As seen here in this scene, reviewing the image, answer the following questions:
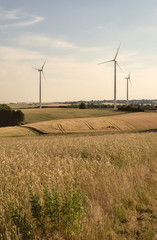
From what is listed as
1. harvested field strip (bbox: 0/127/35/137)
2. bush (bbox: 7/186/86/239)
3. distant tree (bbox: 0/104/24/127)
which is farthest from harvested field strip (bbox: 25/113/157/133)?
bush (bbox: 7/186/86/239)

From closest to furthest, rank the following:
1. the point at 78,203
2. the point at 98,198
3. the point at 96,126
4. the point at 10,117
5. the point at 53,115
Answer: the point at 78,203 < the point at 98,198 < the point at 96,126 < the point at 10,117 < the point at 53,115

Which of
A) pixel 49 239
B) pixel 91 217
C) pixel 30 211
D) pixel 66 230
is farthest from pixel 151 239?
pixel 30 211

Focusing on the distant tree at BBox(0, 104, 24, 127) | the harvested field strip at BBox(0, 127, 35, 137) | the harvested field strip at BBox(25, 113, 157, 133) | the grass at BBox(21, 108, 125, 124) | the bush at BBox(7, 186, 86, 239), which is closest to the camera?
the bush at BBox(7, 186, 86, 239)

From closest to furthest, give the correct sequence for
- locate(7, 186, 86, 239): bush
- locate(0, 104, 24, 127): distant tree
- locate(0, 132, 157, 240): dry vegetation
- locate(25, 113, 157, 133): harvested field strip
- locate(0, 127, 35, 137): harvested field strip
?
locate(7, 186, 86, 239): bush < locate(0, 132, 157, 240): dry vegetation < locate(0, 127, 35, 137): harvested field strip < locate(25, 113, 157, 133): harvested field strip < locate(0, 104, 24, 127): distant tree

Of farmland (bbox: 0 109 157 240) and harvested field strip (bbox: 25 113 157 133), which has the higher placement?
farmland (bbox: 0 109 157 240)

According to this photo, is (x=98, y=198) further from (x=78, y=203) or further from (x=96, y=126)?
(x=96, y=126)

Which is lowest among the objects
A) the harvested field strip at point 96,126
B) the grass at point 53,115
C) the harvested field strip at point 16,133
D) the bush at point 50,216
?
the harvested field strip at point 16,133

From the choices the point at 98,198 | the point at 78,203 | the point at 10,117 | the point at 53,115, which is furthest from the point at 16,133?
the point at 78,203

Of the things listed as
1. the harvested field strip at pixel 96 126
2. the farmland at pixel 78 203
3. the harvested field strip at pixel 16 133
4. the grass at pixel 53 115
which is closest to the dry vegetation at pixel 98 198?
the farmland at pixel 78 203

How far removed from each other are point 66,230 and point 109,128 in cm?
5883

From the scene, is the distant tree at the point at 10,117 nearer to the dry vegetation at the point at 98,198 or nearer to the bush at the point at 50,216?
the dry vegetation at the point at 98,198

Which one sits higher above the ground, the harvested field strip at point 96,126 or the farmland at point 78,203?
the farmland at point 78,203

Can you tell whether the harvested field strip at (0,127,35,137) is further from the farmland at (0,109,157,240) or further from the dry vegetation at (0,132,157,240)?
the dry vegetation at (0,132,157,240)

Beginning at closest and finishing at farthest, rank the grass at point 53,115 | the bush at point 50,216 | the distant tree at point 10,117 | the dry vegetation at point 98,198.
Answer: the bush at point 50,216
the dry vegetation at point 98,198
the distant tree at point 10,117
the grass at point 53,115
